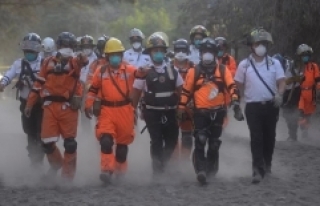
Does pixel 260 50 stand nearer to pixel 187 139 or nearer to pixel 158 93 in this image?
pixel 158 93

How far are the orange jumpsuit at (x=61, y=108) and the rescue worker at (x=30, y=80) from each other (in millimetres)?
789

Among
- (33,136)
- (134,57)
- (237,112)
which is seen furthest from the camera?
(134,57)

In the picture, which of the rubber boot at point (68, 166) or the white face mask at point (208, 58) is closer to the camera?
the white face mask at point (208, 58)

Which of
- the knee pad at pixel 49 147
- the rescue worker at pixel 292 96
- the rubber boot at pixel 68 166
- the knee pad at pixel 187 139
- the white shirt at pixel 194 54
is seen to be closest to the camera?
the rubber boot at pixel 68 166

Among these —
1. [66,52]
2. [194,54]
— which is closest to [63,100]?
[66,52]

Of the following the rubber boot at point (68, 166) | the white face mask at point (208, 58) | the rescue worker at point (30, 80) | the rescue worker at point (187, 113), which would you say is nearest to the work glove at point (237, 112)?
the white face mask at point (208, 58)

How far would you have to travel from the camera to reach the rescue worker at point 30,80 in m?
11.8

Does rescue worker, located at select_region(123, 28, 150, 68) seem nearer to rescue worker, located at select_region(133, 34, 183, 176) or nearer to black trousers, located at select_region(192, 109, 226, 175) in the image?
rescue worker, located at select_region(133, 34, 183, 176)

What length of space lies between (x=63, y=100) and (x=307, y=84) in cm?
699

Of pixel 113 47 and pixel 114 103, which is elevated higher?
pixel 113 47

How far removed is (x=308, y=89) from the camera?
53.1 feet

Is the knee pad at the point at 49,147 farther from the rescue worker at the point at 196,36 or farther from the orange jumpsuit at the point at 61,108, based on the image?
the rescue worker at the point at 196,36

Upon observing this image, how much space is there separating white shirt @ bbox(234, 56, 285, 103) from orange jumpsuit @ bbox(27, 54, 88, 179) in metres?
2.39

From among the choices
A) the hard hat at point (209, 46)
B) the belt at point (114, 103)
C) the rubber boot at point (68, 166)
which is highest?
the hard hat at point (209, 46)
